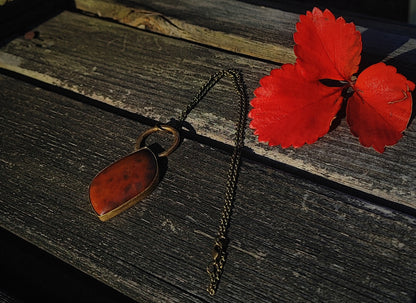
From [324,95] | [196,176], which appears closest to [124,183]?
[196,176]

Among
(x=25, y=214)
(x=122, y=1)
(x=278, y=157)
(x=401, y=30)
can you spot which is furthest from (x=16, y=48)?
(x=401, y=30)

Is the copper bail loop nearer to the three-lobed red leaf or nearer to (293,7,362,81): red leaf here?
the three-lobed red leaf

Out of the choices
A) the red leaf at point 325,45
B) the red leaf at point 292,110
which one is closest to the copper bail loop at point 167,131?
the red leaf at point 292,110

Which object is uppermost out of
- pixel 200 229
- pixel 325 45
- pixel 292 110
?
pixel 325 45

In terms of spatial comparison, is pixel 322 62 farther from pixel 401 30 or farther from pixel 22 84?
pixel 22 84

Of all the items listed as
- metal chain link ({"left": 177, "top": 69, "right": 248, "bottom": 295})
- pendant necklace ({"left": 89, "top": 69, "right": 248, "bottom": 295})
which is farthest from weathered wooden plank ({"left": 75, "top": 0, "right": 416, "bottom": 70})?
pendant necklace ({"left": 89, "top": 69, "right": 248, "bottom": 295})

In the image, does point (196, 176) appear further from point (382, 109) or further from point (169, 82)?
point (382, 109)
